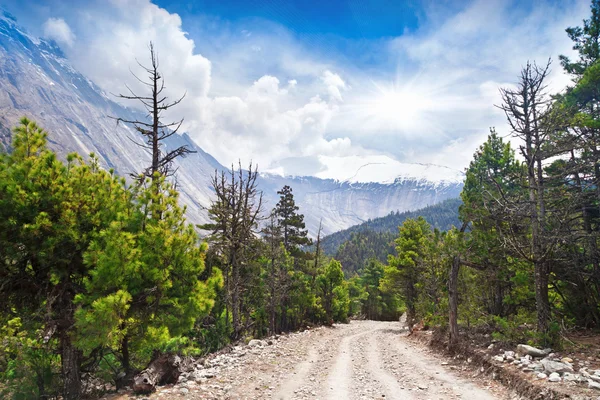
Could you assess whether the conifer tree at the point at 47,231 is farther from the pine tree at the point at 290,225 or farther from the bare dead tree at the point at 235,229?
the pine tree at the point at 290,225

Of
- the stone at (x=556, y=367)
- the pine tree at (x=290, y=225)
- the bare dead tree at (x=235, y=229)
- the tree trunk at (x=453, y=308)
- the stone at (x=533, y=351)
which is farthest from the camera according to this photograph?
the pine tree at (x=290, y=225)

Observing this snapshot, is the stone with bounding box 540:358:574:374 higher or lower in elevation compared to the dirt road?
higher

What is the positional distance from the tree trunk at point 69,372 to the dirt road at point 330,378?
196 cm

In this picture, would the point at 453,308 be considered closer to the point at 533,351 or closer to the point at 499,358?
the point at 499,358

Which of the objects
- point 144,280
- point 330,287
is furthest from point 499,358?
point 330,287

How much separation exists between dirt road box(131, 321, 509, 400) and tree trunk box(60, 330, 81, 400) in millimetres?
1963

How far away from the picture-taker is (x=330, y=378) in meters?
11.0

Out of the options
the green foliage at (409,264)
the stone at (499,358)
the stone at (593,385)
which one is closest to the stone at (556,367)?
the stone at (593,385)

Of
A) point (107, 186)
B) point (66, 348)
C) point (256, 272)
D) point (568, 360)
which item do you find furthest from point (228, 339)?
point (568, 360)

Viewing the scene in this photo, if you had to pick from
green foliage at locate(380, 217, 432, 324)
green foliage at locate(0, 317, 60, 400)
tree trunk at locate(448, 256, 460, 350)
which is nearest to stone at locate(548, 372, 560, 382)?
tree trunk at locate(448, 256, 460, 350)

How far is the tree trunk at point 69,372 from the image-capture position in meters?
7.76

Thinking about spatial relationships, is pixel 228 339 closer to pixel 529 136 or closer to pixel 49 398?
pixel 49 398

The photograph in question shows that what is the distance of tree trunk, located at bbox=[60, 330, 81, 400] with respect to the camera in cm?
776

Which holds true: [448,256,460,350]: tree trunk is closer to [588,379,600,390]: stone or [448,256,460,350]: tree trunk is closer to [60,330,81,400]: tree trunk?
[588,379,600,390]: stone
